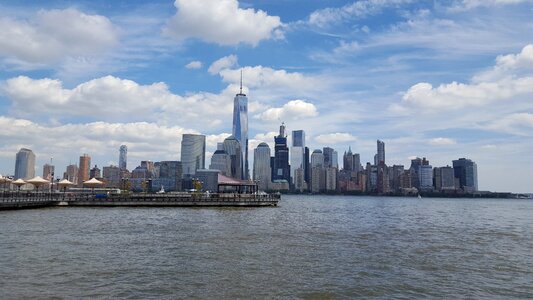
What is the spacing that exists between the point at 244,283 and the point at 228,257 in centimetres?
815

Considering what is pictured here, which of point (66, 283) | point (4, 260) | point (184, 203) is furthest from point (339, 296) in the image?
point (184, 203)

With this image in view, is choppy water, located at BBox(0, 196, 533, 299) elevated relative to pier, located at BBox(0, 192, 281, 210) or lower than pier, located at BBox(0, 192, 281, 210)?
lower

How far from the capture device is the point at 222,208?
9194cm

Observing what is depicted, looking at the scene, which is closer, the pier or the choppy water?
the choppy water

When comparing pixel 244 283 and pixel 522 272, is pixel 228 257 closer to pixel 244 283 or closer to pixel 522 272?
pixel 244 283

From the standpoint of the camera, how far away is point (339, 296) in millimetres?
21797

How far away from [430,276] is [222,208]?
68.0m

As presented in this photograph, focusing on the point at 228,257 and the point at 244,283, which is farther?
the point at 228,257

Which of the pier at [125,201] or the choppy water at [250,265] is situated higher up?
the pier at [125,201]

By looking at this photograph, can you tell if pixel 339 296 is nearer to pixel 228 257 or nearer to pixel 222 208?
pixel 228 257

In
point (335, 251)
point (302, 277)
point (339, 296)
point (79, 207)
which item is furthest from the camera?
point (79, 207)

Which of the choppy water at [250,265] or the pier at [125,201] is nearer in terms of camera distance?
the choppy water at [250,265]

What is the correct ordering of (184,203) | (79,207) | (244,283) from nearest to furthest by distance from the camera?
(244,283)
(79,207)
(184,203)

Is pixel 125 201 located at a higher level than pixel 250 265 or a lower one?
higher
